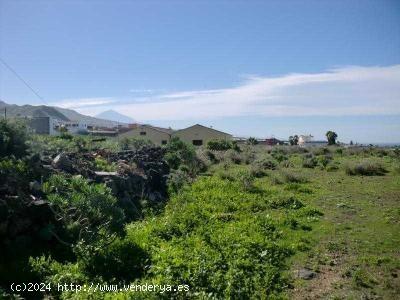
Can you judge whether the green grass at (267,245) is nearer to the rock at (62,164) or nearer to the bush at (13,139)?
the rock at (62,164)

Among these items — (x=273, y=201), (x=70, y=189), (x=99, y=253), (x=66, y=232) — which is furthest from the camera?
(x=273, y=201)

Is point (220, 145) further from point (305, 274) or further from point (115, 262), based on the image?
point (115, 262)

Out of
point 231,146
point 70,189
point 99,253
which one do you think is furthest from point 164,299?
point 231,146

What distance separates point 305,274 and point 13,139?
9.29 metres

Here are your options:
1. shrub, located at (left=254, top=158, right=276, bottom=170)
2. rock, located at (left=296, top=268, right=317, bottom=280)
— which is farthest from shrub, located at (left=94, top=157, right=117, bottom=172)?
shrub, located at (left=254, top=158, right=276, bottom=170)

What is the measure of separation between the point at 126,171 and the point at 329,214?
718 cm

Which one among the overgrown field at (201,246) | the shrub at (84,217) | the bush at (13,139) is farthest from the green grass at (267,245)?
the bush at (13,139)

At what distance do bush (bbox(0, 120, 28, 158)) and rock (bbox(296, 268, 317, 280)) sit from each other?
335 inches

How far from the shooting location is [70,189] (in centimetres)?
941

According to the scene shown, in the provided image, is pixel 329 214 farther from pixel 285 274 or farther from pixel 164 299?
pixel 164 299

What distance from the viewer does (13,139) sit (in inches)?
476

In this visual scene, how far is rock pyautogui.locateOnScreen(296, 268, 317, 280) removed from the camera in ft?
24.4

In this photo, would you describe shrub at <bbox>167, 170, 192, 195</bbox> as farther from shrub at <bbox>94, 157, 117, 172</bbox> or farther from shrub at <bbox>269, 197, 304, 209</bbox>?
shrub at <bbox>269, 197, 304, 209</bbox>

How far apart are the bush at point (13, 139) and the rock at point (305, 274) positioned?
8.50m
